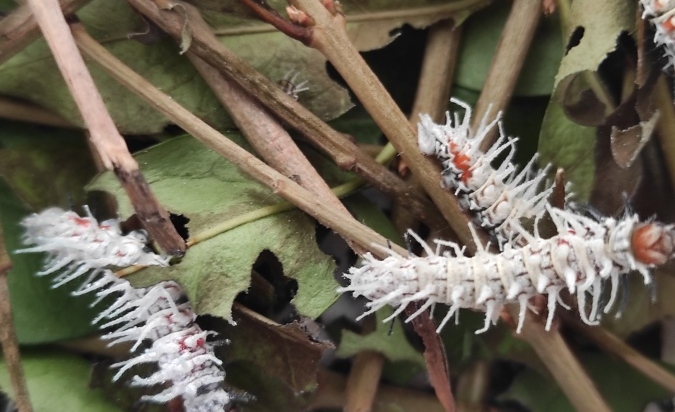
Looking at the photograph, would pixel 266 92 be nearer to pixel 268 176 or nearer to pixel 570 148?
pixel 268 176

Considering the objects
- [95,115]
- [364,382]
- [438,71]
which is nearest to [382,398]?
[364,382]

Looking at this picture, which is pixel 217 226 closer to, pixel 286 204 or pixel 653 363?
pixel 286 204

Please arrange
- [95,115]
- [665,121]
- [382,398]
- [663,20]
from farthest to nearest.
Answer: [382,398]
[665,121]
[663,20]
[95,115]

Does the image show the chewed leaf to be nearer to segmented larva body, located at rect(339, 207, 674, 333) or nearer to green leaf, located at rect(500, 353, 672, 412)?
segmented larva body, located at rect(339, 207, 674, 333)

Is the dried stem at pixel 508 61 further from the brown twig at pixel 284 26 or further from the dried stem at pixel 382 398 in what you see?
the dried stem at pixel 382 398

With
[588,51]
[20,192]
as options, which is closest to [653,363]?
[588,51]

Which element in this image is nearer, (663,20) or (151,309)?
(663,20)

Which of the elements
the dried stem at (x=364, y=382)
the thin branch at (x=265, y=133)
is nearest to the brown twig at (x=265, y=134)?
the thin branch at (x=265, y=133)
